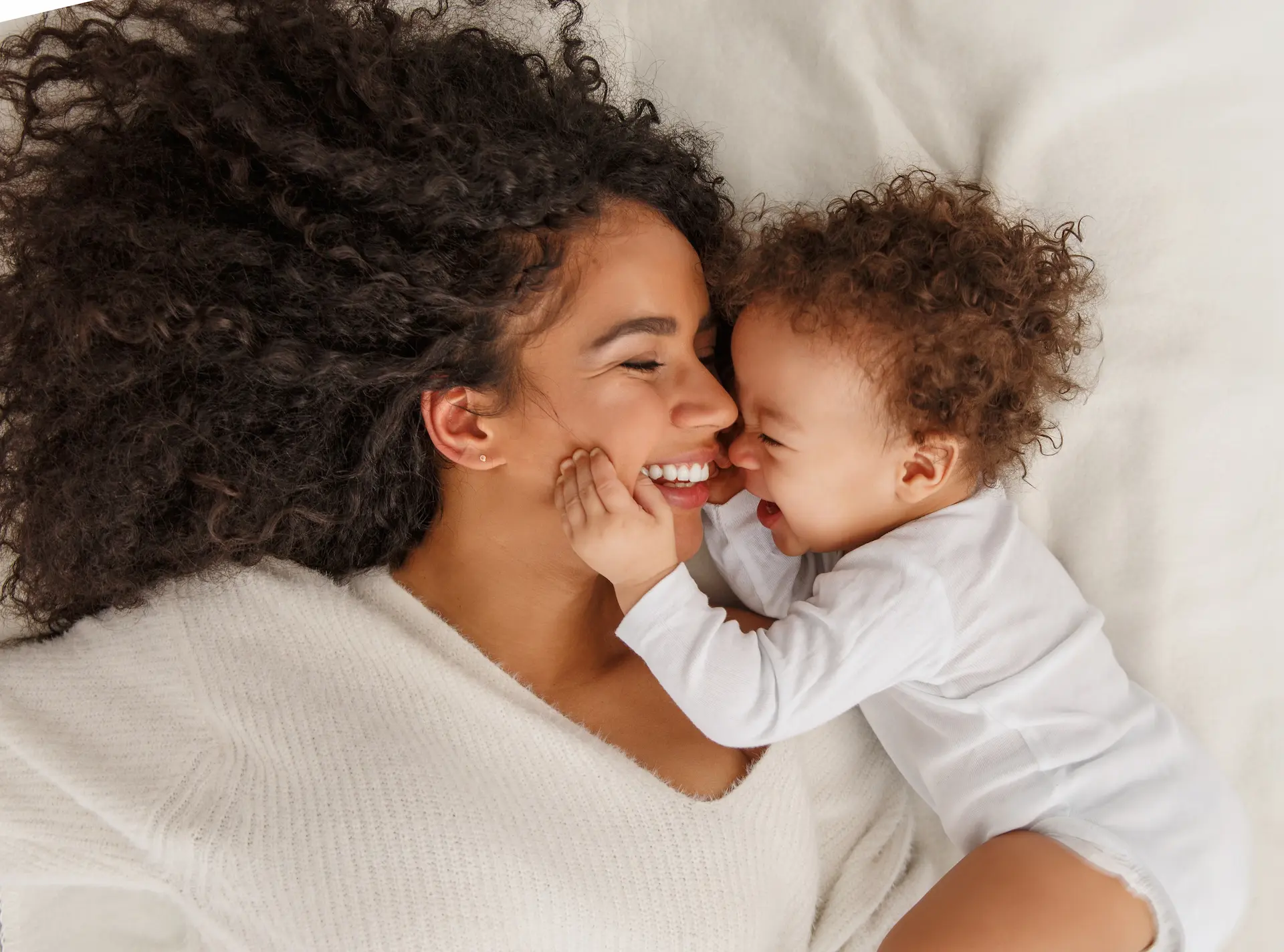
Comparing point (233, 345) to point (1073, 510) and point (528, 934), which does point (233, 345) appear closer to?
point (528, 934)

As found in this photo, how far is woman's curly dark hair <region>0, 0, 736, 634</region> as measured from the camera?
5.74 feet

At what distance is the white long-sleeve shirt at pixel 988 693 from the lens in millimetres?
1812

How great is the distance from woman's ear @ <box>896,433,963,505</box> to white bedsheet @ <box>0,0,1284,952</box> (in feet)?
1.49

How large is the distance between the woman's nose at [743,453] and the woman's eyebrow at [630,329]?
261mm

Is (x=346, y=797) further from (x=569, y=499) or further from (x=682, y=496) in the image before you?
(x=682, y=496)

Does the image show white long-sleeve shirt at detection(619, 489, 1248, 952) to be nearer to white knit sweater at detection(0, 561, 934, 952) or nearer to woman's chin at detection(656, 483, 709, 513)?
woman's chin at detection(656, 483, 709, 513)

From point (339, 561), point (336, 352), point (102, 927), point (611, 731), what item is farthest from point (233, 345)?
point (102, 927)

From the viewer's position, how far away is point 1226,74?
212 cm

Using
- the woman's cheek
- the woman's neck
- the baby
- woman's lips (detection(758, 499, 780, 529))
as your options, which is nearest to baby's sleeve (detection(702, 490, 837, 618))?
woman's lips (detection(758, 499, 780, 529))

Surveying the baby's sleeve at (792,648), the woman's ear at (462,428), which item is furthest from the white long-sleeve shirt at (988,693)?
the woman's ear at (462,428)

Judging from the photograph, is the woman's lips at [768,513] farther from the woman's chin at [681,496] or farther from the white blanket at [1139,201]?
the white blanket at [1139,201]

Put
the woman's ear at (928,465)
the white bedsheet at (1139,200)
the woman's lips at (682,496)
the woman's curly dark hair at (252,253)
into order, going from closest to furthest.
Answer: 1. the woman's curly dark hair at (252,253)
2. the woman's ear at (928,465)
3. the woman's lips at (682,496)
4. the white bedsheet at (1139,200)

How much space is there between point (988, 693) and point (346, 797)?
1.15m

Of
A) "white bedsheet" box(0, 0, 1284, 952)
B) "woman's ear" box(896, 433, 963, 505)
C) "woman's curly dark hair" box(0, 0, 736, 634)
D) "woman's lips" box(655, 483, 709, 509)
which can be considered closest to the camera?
"woman's curly dark hair" box(0, 0, 736, 634)
